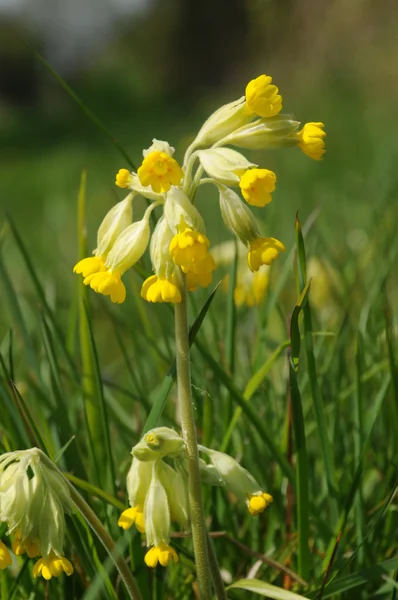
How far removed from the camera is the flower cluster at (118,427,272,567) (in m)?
0.88

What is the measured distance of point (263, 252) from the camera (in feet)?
2.94

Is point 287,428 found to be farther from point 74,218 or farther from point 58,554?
point 74,218

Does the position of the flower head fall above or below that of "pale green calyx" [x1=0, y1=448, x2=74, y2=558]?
above

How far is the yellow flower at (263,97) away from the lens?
882 millimetres

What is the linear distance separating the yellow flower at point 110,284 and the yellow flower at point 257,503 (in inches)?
10.5

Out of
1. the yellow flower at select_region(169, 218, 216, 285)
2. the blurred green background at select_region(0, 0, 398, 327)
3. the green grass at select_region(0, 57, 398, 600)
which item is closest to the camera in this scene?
the yellow flower at select_region(169, 218, 216, 285)

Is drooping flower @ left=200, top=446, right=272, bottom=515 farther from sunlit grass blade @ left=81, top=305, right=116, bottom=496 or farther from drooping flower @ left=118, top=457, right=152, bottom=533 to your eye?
sunlit grass blade @ left=81, top=305, right=116, bottom=496

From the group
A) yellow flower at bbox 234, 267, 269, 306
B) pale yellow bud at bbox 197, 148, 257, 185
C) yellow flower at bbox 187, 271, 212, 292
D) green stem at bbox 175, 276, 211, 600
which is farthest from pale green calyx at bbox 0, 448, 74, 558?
yellow flower at bbox 234, 267, 269, 306

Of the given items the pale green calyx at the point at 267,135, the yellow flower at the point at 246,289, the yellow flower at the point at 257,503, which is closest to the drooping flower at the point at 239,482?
the yellow flower at the point at 257,503

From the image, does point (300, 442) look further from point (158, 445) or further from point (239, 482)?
point (158, 445)

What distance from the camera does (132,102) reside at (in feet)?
41.9

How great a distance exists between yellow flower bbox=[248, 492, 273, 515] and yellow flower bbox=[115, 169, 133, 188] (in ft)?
1.23

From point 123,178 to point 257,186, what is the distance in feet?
0.50

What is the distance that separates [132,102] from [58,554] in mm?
12350
